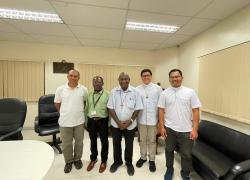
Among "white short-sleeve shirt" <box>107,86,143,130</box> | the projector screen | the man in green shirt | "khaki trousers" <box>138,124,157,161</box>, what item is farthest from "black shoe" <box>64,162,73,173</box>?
the projector screen

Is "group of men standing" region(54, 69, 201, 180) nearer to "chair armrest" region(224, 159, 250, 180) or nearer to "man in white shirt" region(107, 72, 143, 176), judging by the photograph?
"man in white shirt" region(107, 72, 143, 176)

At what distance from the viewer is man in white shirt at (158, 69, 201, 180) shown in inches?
87.3

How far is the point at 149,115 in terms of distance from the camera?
260 centimetres

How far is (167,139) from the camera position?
7.73 ft

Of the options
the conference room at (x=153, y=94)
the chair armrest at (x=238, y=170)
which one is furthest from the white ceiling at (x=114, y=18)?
the chair armrest at (x=238, y=170)

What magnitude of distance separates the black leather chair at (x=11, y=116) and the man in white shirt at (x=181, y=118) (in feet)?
6.87

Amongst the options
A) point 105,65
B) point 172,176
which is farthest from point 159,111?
point 105,65

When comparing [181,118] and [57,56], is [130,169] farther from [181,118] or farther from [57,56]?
[57,56]

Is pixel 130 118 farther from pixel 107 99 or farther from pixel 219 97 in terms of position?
pixel 219 97

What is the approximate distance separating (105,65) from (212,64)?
2873 mm

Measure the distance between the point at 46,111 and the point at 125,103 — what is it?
6.59 feet

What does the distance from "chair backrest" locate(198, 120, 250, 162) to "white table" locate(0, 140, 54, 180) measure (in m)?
2.22

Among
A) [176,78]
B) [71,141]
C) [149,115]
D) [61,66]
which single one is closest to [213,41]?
[176,78]

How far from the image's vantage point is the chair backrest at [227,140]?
2.17 meters
